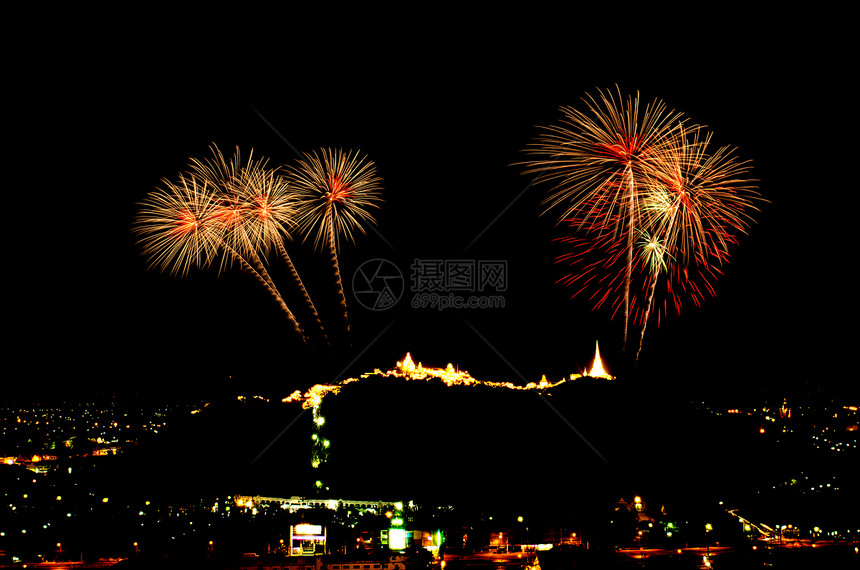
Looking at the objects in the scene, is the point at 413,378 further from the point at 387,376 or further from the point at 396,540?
the point at 396,540

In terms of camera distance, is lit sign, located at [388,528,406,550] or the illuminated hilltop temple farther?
the illuminated hilltop temple

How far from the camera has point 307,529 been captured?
2100 cm

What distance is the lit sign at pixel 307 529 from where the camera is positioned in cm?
2092

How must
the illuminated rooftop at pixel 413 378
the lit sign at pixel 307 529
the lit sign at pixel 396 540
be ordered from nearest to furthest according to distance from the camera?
the lit sign at pixel 307 529 → the lit sign at pixel 396 540 → the illuminated rooftop at pixel 413 378

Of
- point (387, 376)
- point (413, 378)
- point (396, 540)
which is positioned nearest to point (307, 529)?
point (396, 540)

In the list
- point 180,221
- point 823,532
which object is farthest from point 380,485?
point 823,532

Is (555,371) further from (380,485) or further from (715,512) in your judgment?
(380,485)

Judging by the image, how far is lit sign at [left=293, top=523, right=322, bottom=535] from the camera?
20.9m

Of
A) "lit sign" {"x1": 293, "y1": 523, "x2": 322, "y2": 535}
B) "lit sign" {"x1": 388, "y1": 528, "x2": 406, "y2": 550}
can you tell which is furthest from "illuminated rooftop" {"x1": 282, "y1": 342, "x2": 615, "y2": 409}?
"lit sign" {"x1": 388, "y1": 528, "x2": 406, "y2": 550}

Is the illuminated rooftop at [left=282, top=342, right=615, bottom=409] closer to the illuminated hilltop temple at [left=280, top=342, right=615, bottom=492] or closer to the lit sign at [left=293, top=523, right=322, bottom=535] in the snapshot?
the illuminated hilltop temple at [left=280, top=342, right=615, bottom=492]

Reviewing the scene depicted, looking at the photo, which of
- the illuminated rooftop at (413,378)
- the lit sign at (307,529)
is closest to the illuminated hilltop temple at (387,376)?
the illuminated rooftop at (413,378)

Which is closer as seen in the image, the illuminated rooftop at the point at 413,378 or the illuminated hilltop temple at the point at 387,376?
the illuminated hilltop temple at the point at 387,376

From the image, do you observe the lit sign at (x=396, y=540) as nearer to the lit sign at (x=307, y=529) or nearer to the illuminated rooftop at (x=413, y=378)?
the lit sign at (x=307, y=529)

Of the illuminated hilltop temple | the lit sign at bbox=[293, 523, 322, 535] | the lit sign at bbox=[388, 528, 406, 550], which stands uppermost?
the illuminated hilltop temple
